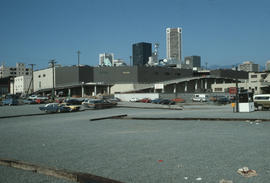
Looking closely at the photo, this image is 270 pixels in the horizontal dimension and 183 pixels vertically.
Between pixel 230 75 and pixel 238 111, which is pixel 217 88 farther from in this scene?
pixel 238 111

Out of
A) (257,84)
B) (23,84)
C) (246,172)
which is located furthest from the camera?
(23,84)

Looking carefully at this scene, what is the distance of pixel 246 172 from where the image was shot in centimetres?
770

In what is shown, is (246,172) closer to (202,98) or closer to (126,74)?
(202,98)

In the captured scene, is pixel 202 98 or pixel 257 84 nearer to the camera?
pixel 202 98

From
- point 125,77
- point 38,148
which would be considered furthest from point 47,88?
point 38,148

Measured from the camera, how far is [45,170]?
8219 mm

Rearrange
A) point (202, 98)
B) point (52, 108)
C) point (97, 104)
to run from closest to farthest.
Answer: point (52, 108) → point (97, 104) → point (202, 98)

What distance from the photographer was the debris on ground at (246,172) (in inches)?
298

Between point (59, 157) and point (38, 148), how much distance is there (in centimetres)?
246

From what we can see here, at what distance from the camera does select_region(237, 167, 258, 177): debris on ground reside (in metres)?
7.57

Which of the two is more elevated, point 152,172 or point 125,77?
point 125,77

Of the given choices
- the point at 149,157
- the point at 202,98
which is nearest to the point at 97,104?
the point at 202,98

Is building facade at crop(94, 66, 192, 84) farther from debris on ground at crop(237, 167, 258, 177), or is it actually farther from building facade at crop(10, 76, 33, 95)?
debris on ground at crop(237, 167, 258, 177)

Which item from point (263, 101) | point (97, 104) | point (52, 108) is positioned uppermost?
point (263, 101)
